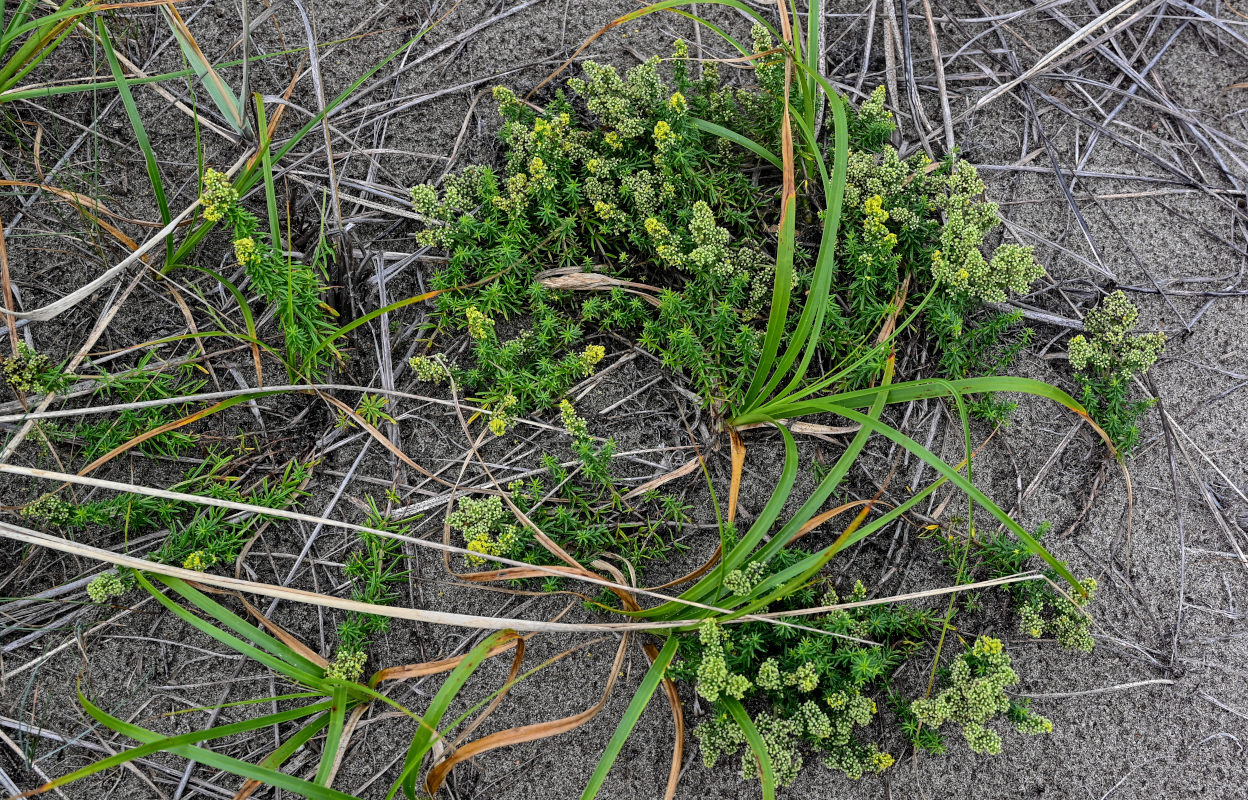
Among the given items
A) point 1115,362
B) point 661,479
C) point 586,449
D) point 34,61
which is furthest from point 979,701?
point 34,61

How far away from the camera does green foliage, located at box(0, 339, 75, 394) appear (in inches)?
120

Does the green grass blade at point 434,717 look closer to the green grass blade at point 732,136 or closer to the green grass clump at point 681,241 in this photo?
the green grass clump at point 681,241

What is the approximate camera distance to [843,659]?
2791 millimetres

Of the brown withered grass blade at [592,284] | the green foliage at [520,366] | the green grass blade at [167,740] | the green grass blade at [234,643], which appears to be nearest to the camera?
the green grass blade at [167,740]

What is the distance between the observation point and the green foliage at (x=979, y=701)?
2.72 metres

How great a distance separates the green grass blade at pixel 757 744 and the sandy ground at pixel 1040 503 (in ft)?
1.49

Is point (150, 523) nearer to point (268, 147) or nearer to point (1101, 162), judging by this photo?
point (268, 147)

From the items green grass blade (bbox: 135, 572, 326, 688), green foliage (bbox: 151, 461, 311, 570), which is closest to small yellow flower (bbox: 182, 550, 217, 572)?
green foliage (bbox: 151, 461, 311, 570)

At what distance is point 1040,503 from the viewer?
3.27m

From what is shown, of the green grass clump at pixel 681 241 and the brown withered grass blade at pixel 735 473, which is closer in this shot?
the brown withered grass blade at pixel 735 473

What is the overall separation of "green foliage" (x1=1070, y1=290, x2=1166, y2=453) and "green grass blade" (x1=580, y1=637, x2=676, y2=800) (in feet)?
7.10

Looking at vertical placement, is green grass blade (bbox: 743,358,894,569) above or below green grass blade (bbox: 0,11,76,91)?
below

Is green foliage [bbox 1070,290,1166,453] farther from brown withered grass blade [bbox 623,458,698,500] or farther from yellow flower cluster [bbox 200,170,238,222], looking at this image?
yellow flower cluster [bbox 200,170,238,222]

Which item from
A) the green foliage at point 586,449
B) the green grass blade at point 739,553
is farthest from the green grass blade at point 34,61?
the green grass blade at point 739,553
